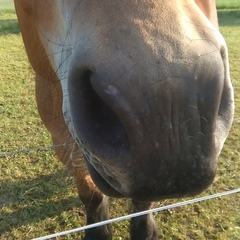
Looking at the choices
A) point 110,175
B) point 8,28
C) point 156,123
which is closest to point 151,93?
point 156,123

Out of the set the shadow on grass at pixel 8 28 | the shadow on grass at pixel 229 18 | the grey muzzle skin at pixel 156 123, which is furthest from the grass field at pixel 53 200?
the shadow on grass at pixel 229 18

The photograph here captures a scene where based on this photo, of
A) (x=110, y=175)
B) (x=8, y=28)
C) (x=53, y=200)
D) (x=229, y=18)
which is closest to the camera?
(x=110, y=175)

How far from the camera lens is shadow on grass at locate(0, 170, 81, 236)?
3304mm

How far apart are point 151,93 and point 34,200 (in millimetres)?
2707

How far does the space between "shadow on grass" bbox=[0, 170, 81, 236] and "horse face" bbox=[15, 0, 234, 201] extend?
7.25ft

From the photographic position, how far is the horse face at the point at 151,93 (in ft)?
3.74

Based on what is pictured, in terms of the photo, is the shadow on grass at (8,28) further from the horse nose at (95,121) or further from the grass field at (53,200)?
the horse nose at (95,121)

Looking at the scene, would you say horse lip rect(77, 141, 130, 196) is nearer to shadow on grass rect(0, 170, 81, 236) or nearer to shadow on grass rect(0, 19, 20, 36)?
shadow on grass rect(0, 170, 81, 236)

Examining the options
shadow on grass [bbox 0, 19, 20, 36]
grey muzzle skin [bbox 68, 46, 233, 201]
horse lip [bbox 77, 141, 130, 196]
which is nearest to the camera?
grey muzzle skin [bbox 68, 46, 233, 201]

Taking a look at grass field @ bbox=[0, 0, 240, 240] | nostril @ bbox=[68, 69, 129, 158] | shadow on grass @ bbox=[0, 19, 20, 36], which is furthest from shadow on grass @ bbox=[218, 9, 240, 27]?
nostril @ bbox=[68, 69, 129, 158]

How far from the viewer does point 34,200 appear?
3.52 meters

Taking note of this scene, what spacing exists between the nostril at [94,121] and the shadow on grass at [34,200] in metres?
2.26

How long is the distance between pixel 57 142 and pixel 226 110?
196cm

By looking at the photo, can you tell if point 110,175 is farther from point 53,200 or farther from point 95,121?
point 53,200
